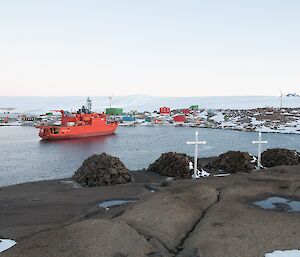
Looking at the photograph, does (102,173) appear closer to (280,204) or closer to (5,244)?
(280,204)

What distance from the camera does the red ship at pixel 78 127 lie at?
223ft

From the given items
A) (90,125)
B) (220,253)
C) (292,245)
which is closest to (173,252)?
(220,253)

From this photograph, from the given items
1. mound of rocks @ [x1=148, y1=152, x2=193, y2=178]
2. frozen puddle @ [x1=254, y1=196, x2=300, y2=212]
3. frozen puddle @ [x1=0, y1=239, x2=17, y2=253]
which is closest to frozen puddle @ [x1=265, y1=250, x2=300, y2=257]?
frozen puddle @ [x1=254, y1=196, x2=300, y2=212]

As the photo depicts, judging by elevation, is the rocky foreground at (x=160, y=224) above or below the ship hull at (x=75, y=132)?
above

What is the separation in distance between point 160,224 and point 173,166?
44.3ft

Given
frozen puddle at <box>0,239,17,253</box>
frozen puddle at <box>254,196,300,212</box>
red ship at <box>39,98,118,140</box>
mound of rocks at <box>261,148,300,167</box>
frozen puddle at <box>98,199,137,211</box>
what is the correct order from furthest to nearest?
1. red ship at <box>39,98,118,140</box>
2. mound of rocks at <box>261,148,300,167</box>
3. frozen puddle at <box>98,199,137,211</box>
4. frozen puddle at <box>254,196,300,212</box>
5. frozen puddle at <box>0,239,17,253</box>

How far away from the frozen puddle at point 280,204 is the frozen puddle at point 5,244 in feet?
24.0

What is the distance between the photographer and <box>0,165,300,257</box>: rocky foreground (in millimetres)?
7910

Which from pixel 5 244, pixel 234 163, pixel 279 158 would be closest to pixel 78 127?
pixel 279 158

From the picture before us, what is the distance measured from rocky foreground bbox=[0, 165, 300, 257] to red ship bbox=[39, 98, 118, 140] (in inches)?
2128

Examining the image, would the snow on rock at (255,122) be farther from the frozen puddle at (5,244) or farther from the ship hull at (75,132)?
the frozen puddle at (5,244)

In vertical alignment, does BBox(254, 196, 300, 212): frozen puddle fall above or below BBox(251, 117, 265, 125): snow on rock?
above

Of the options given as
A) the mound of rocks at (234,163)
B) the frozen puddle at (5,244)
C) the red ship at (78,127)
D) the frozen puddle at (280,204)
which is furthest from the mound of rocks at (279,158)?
the red ship at (78,127)

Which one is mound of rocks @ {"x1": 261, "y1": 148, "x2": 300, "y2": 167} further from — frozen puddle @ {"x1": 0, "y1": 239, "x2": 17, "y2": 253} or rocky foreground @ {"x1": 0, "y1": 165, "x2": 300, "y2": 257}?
frozen puddle @ {"x1": 0, "y1": 239, "x2": 17, "y2": 253}
